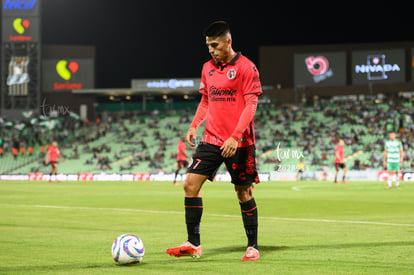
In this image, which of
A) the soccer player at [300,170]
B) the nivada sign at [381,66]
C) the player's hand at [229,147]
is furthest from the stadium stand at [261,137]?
the player's hand at [229,147]

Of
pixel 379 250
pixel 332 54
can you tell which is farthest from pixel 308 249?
pixel 332 54

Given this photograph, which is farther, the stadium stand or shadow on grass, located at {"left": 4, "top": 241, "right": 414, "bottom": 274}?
the stadium stand

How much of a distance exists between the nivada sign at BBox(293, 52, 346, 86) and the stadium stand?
2907mm

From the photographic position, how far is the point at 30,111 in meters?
68.9

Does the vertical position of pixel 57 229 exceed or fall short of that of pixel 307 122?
it falls short

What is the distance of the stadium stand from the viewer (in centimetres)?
5053

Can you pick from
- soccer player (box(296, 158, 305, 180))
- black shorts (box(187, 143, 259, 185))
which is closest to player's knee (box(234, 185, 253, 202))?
black shorts (box(187, 143, 259, 185))

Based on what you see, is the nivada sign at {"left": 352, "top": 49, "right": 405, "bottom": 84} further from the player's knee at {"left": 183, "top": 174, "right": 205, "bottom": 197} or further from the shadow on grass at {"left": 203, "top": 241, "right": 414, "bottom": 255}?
A: the player's knee at {"left": 183, "top": 174, "right": 205, "bottom": 197}

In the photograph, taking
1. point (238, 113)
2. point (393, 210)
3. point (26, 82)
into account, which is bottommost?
point (393, 210)

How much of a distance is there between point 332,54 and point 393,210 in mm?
53293

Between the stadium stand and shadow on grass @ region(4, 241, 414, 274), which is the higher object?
the stadium stand

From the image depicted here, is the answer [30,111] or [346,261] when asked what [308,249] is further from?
[30,111]

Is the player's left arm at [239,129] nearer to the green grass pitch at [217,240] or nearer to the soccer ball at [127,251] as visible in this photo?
the green grass pitch at [217,240]

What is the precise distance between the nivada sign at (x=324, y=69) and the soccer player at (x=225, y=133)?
60519mm
